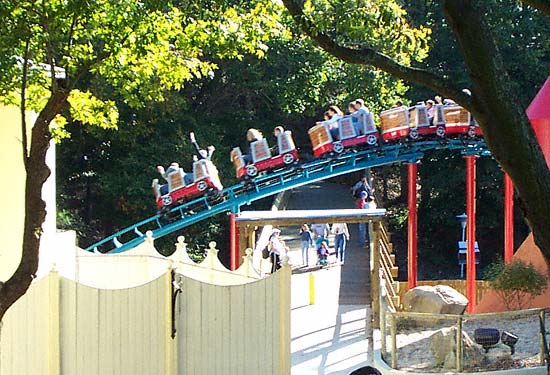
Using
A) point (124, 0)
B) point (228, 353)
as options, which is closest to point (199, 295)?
point (228, 353)

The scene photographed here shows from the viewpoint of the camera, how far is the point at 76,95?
365 inches

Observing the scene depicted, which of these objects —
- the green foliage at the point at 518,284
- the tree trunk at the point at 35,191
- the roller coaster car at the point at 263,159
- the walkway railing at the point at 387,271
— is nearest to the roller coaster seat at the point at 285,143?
the roller coaster car at the point at 263,159

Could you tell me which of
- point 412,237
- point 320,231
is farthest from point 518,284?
point 320,231

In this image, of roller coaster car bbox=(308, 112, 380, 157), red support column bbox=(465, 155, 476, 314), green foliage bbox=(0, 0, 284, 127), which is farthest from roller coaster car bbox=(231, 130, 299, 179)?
green foliage bbox=(0, 0, 284, 127)

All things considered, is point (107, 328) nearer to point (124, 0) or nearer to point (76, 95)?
point (76, 95)

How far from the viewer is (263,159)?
18.3 metres

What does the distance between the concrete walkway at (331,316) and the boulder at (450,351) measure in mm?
1948

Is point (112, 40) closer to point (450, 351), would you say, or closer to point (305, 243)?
point (450, 351)

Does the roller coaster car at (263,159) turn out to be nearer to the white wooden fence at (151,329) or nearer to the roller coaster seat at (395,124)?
the roller coaster seat at (395,124)

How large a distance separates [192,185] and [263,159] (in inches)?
58.9

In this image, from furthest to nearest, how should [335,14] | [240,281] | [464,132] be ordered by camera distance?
[464,132], [240,281], [335,14]

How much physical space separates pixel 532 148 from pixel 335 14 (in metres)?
2.28

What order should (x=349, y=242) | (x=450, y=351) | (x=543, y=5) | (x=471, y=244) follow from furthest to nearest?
(x=349, y=242)
(x=471, y=244)
(x=450, y=351)
(x=543, y=5)

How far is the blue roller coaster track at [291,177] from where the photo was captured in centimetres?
1812
